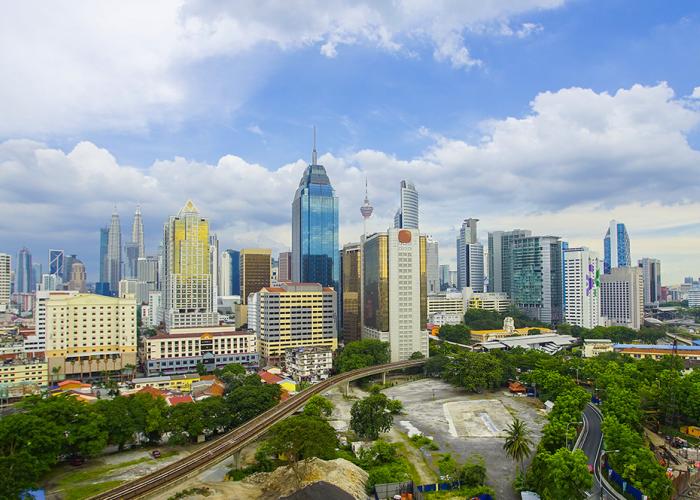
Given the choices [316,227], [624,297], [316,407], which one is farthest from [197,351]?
[624,297]

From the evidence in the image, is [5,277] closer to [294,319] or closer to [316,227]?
[316,227]

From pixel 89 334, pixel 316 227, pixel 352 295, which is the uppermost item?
pixel 316 227

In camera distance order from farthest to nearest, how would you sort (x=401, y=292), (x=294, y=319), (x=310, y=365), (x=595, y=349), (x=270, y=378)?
(x=294, y=319) < (x=401, y=292) < (x=595, y=349) < (x=310, y=365) < (x=270, y=378)

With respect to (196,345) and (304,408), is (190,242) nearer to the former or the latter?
(196,345)

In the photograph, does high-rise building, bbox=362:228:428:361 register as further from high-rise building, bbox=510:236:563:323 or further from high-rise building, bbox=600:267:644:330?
high-rise building, bbox=600:267:644:330

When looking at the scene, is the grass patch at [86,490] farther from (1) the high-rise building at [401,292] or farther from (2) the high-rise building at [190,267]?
(2) the high-rise building at [190,267]

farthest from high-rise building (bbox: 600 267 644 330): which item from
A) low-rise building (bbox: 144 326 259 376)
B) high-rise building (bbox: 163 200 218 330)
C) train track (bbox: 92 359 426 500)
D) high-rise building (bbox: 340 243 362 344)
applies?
train track (bbox: 92 359 426 500)
